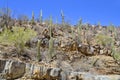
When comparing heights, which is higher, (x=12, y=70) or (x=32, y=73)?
(x=12, y=70)

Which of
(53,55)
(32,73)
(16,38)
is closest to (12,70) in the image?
(32,73)

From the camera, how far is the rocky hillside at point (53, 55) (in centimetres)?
921

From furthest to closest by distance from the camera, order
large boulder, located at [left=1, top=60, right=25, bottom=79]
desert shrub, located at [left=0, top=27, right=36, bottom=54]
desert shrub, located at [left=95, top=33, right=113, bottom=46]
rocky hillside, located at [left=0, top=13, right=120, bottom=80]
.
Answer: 1. desert shrub, located at [left=95, top=33, right=113, bottom=46]
2. desert shrub, located at [left=0, top=27, right=36, bottom=54]
3. rocky hillside, located at [left=0, top=13, right=120, bottom=80]
4. large boulder, located at [left=1, top=60, right=25, bottom=79]

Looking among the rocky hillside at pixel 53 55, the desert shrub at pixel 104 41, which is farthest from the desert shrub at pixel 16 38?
the desert shrub at pixel 104 41

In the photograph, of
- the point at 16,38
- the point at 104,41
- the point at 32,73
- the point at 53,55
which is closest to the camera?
the point at 32,73

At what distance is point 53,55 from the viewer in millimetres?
11453

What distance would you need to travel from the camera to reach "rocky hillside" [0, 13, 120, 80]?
921cm

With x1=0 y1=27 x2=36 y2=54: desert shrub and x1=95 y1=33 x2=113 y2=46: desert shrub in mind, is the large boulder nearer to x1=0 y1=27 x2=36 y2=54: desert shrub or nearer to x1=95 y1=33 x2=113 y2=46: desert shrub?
x1=0 y1=27 x2=36 y2=54: desert shrub

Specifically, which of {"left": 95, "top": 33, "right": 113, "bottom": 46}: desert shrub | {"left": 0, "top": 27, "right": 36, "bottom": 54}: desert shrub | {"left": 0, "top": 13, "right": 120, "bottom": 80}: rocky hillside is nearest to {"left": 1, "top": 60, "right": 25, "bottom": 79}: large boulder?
{"left": 0, "top": 13, "right": 120, "bottom": 80}: rocky hillside

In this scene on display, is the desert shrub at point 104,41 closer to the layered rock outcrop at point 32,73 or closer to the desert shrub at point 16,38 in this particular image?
the desert shrub at point 16,38

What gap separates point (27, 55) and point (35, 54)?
0.37 m

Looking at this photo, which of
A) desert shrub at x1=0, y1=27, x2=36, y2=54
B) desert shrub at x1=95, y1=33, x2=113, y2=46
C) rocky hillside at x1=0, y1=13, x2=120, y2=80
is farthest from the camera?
desert shrub at x1=95, y1=33, x2=113, y2=46

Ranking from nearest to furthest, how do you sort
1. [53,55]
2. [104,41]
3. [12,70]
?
[12,70], [53,55], [104,41]

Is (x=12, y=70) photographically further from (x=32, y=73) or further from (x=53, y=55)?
(x=53, y=55)
